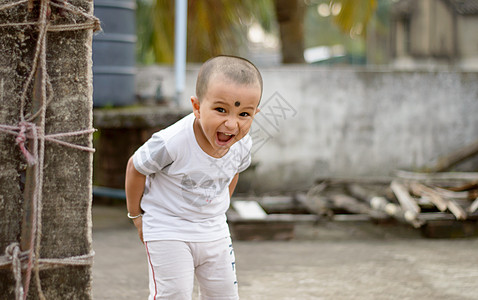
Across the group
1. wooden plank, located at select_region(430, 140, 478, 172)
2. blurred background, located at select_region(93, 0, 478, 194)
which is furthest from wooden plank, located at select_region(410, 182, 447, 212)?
wooden plank, located at select_region(430, 140, 478, 172)

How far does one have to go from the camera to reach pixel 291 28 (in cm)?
1081

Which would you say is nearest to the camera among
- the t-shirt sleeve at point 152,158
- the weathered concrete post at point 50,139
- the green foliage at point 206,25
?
the weathered concrete post at point 50,139

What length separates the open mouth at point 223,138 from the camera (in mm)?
2354

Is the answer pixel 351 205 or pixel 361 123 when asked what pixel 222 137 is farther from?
pixel 361 123

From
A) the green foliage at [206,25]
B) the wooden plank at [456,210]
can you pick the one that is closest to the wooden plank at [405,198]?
the wooden plank at [456,210]

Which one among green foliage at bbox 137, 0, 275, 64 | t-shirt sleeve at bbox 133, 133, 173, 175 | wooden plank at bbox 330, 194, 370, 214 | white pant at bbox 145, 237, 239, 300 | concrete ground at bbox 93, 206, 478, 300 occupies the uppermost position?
green foliage at bbox 137, 0, 275, 64

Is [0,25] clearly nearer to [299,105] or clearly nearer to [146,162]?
[146,162]

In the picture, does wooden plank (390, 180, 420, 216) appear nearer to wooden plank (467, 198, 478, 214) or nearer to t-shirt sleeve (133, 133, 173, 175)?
wooden plank (467, 198, 478, 214)

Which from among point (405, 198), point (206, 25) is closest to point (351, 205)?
point (405, 198)

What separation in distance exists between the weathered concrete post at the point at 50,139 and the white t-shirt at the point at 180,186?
0.23 m

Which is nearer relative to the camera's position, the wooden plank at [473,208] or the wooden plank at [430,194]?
the wooden plank at [473,208]

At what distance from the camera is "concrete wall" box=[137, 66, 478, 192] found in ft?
25.8

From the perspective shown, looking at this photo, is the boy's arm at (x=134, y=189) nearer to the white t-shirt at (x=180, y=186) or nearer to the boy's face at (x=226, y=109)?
the white t-shirt at (x=180, y=186)

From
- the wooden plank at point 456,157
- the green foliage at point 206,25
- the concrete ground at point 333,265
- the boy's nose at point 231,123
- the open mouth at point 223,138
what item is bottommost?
the concrete ground at point 333,265
